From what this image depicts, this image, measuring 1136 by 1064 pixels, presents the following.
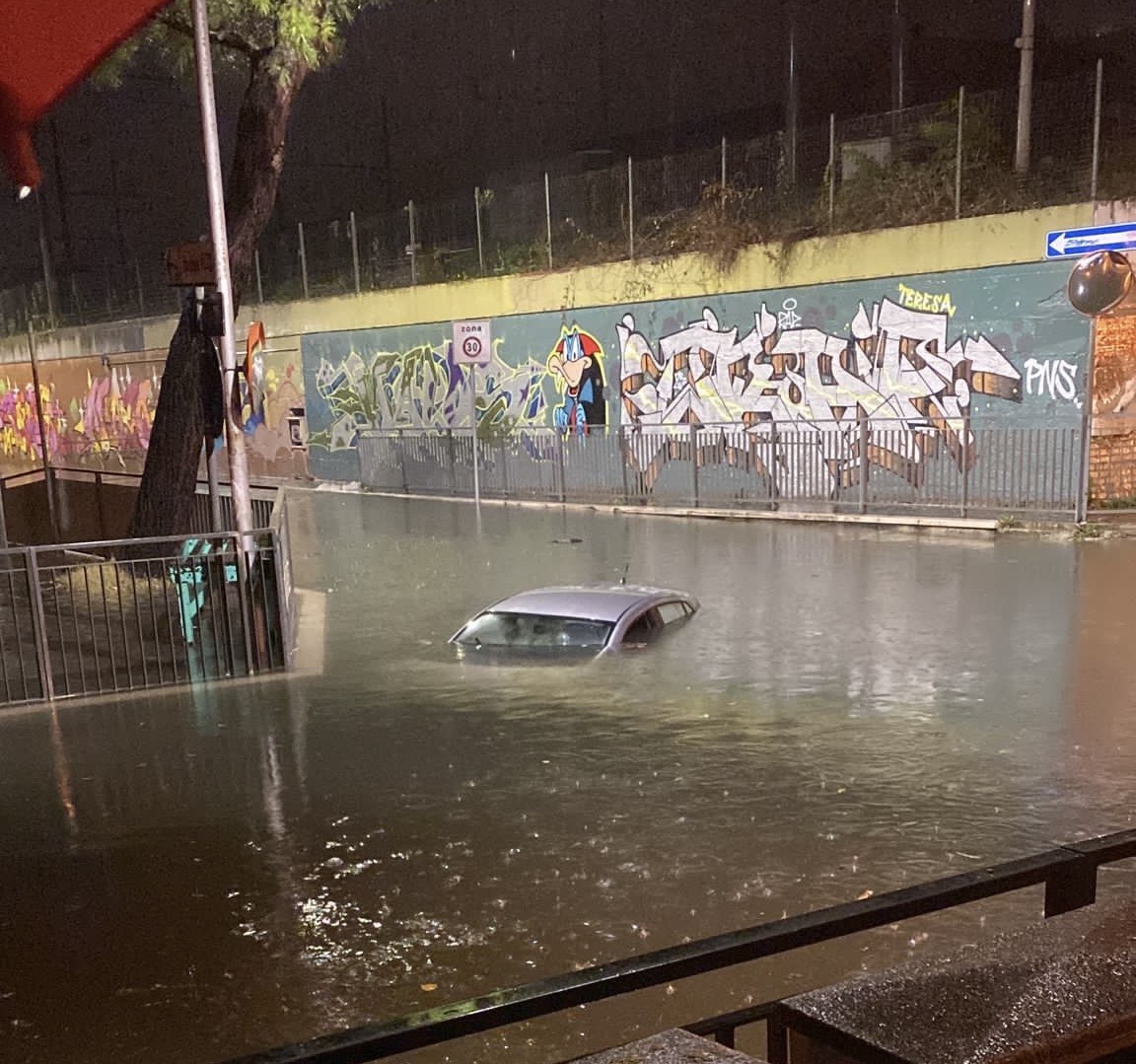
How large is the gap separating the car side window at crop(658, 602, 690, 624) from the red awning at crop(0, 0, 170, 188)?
8259mm

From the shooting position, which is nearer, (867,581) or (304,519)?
(867,581)

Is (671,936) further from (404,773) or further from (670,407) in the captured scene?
(670,407)

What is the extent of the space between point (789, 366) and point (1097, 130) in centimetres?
571

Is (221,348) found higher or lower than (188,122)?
lower

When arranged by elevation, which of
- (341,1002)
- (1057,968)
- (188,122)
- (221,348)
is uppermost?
(188,122)

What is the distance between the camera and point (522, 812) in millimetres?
5773

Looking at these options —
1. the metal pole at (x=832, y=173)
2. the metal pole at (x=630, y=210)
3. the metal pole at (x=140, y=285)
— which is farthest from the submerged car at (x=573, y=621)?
the metal pole at (x=140, y=285)

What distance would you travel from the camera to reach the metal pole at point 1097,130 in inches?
569

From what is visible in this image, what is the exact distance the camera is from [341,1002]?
405 cm

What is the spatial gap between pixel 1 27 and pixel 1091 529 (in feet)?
48.7

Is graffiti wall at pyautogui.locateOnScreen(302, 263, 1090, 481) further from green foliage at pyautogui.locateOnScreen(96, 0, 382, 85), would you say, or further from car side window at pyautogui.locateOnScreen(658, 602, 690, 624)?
green foliage at pyautogui.locateOnScreen(96, 0, 382, 85)

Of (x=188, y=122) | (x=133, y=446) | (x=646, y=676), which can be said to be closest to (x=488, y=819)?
(x=646, y=676)

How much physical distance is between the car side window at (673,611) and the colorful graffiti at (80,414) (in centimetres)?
2277

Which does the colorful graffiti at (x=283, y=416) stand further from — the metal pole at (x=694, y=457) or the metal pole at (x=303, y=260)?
the metal pole at (x=694, y=457)
